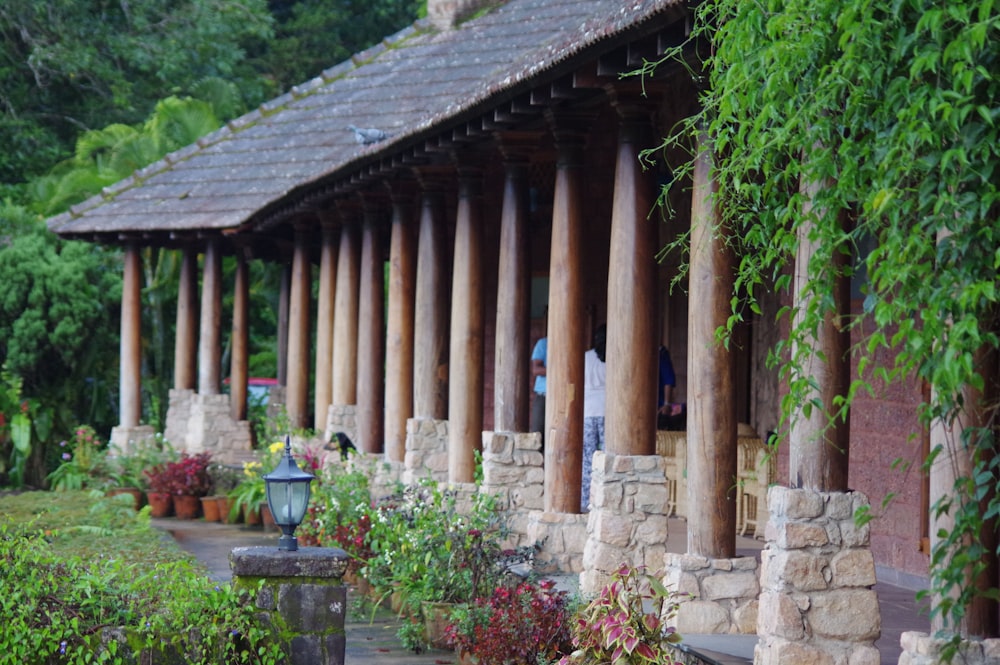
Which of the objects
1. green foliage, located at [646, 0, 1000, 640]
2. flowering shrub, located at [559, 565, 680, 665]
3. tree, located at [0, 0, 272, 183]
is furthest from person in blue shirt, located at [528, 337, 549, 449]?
tree, located at [0, 0, 272, 183]

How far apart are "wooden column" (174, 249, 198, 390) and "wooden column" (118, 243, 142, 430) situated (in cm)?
65

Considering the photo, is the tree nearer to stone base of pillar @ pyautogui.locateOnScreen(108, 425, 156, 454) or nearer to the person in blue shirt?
stone base of pillar @ pyautogui.locateOnScreen(108, 425, 156, 454)

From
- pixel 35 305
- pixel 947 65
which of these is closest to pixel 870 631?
pixel 947 65

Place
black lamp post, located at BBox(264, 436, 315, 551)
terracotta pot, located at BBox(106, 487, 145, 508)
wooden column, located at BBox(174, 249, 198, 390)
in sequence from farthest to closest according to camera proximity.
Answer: wooden column, located at BBox(174, 249, 198, 390), terracotta pot, located at BBox(106, 487, 145, 508), black lamp post, located at BBox(264, 436, 315, 551)

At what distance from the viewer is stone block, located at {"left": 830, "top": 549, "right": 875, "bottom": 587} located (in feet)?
23.9

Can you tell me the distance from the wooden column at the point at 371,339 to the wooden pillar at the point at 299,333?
3541mm

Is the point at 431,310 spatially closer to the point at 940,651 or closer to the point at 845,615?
the point at 845,615

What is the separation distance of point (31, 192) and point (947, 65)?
26.9m

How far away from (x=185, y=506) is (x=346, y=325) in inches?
126

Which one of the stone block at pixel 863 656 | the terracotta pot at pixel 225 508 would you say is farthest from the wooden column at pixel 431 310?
the stone block at pixel 863 656

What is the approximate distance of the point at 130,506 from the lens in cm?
1931

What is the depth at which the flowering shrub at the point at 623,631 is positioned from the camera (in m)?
7.55

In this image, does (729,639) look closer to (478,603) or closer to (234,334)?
(478,603)

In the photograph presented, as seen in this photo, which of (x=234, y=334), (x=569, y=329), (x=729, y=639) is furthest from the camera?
(x=234, y=334)
